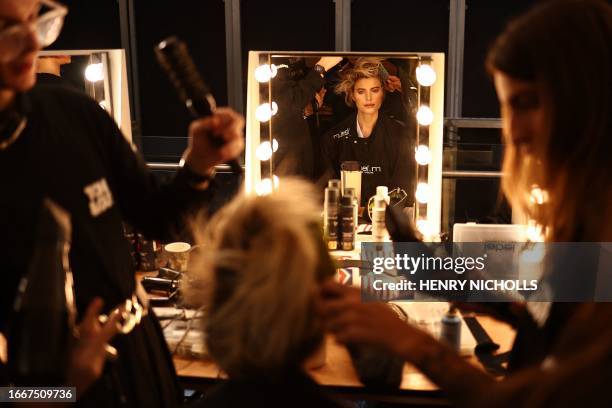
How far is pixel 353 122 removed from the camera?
7.57 feet

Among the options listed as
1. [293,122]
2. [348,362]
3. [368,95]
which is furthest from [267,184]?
[348,362]

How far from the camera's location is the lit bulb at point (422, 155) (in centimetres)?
228

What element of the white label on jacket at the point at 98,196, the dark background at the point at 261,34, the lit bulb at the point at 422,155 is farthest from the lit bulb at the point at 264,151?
the dark background at the point at 261,34

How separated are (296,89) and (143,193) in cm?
115

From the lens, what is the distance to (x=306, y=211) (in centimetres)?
93

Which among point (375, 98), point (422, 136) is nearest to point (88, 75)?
→ point (375, 98)

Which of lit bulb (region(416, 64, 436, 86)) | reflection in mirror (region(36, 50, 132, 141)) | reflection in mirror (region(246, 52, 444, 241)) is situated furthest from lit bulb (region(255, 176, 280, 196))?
lit bulb (region(416, 64, 436, 86))

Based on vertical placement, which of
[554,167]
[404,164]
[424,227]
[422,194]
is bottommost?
[424,227]

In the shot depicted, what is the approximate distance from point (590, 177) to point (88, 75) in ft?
6.39

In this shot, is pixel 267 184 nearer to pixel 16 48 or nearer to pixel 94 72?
pixel 94 72

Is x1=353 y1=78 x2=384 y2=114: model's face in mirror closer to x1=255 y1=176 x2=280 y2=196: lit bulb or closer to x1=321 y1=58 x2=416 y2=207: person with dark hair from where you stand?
x1=321 y1=58 x2=416 y2=207: person with dark hair

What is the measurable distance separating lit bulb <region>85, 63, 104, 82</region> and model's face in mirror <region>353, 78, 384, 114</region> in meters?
0.93

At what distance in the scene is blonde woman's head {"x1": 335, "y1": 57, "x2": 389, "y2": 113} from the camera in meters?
2.24

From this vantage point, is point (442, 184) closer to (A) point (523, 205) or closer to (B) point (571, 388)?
(A) point (523, 205)
